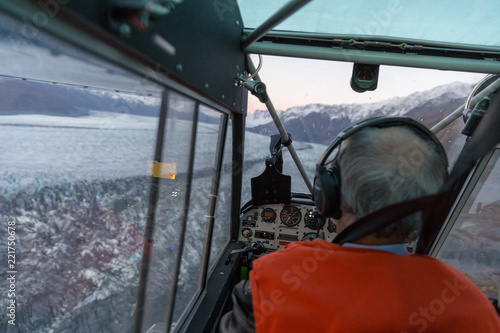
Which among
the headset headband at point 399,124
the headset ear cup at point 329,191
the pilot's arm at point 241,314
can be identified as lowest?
the pilot's arm at point 241,314

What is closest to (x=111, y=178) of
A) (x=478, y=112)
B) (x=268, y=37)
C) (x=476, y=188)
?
(x=268, y=37)

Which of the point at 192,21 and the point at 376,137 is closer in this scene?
the point at 376,137

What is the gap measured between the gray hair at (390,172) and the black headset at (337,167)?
2 centimetres

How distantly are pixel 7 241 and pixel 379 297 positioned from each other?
0.90 meters

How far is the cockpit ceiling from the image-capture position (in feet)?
5.84

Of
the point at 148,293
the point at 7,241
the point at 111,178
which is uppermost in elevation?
the point at 111,178

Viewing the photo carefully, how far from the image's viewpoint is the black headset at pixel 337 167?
933 mm

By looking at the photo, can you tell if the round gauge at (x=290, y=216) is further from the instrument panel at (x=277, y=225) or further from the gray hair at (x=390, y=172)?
the gray hair at (x=390, y=172)

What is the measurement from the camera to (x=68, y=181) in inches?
37.1

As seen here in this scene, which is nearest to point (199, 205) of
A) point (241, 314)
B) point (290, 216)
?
point (241, 314)

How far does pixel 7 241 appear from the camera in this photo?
2.56 feet

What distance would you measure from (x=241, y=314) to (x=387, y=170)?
565 mm

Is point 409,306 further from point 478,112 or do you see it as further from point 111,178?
point 478,112

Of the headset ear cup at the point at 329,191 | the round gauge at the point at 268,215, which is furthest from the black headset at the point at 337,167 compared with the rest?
the round gauge at the point at 268,215
